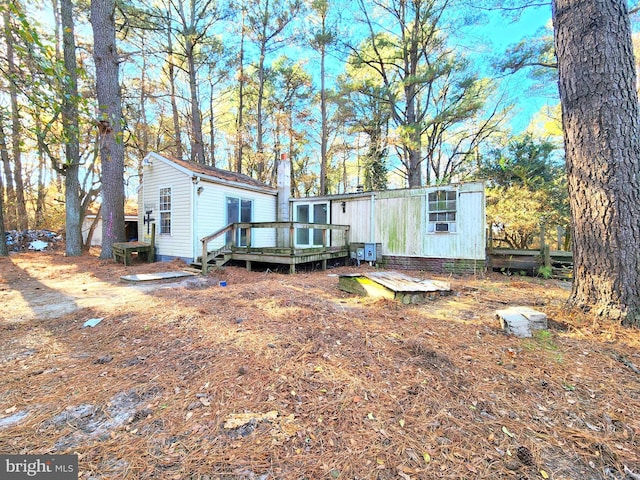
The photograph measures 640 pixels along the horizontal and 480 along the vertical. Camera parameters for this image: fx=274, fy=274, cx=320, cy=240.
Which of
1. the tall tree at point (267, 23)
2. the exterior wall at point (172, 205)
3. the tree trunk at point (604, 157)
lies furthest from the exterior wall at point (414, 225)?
the tall tree at point (267, 23)

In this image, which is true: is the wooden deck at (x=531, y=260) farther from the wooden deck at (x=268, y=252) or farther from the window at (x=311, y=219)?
the window at (x=311, y=219)

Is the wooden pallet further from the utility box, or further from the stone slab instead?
the stone slab

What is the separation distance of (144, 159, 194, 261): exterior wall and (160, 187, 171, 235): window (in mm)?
146

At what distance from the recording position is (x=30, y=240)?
13109mm

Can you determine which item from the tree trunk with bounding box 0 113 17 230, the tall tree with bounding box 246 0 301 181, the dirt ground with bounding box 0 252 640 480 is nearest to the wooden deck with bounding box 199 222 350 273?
the dirt ground with bounding box 0 252 640 480

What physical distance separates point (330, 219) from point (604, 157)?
25.4 ft

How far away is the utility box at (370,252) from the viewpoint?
915cm

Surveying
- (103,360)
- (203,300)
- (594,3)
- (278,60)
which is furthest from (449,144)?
(103,360)

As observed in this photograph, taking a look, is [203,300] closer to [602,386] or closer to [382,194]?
[602,386]

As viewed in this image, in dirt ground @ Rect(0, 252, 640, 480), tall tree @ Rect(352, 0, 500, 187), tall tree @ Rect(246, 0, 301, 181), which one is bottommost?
dirt ground @ Rect(0, 252, 640, 480)

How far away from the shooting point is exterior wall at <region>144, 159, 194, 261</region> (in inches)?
336

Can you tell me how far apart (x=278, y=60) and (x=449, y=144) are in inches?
473

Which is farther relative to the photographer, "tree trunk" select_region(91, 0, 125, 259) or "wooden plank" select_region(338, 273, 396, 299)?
"tree trunk" select_region(91, 0, 125, 259)

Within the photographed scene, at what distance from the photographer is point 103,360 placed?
2.57m
